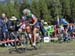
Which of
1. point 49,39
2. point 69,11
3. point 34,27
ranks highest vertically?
point 34,27

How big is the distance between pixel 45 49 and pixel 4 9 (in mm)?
32369

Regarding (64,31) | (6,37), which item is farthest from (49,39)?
(6,37)

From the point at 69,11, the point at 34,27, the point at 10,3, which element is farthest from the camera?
the point at 69,11

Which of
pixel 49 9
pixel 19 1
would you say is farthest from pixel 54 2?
pixel 19 1

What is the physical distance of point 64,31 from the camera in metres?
20.4

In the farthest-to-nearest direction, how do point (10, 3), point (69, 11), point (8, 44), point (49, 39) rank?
point (69, 11) < point (10, 3) < point (49, 39) < point (8, 44)

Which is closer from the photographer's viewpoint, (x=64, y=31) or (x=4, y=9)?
(x=64, y=31)

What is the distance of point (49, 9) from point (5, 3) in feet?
26.2

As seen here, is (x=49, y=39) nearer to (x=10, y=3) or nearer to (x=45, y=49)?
(x=45, y=49)

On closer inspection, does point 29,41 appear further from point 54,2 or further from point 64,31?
point 54,2

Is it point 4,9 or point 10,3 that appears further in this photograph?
point 10,3

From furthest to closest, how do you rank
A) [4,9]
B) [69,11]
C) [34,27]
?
[69,11] → [4,9] → [34,27]

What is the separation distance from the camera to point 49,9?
55.4 m

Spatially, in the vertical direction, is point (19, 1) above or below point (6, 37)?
below
